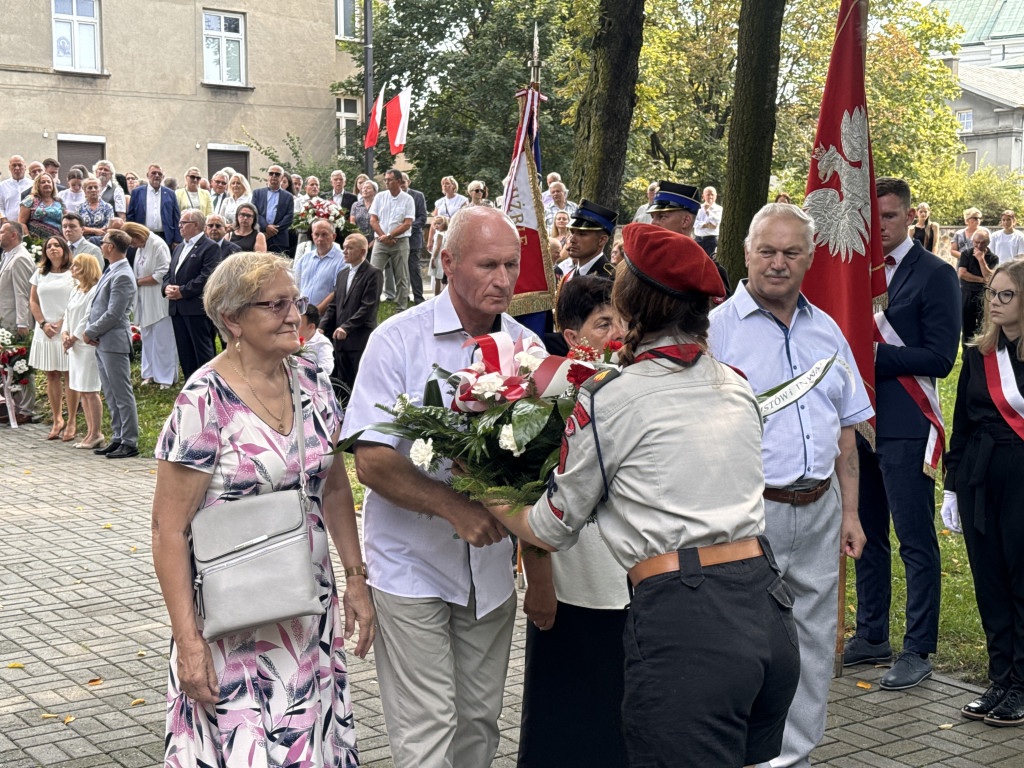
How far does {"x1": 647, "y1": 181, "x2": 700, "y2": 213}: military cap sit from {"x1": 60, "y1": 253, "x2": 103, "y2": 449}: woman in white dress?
26.2ft

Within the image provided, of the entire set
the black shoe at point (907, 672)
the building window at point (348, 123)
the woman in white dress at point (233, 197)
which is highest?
the building window at point (348, 123)

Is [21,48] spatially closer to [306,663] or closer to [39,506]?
[39,506]

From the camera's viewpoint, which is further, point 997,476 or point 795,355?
point 997,476

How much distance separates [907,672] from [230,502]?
13.2 ft

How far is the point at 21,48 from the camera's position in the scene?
32.9 metres

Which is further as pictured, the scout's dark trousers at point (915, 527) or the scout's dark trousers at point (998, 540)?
the scout's dark trousers at point (915, 527)

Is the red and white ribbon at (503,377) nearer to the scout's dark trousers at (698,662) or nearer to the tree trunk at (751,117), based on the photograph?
the scout's dark trousers at (698,662)

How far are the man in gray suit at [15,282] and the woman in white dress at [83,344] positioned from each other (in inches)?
137

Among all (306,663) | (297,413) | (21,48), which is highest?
(21,48)

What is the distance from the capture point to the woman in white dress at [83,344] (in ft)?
45.0

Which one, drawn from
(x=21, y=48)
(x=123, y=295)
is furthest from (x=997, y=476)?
(x=21, y=48)

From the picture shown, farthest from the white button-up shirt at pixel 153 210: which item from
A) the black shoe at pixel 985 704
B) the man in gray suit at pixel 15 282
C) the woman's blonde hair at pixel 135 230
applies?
the black shoe at pixel 985 704

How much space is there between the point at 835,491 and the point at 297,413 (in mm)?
2350

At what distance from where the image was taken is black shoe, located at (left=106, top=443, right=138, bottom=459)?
44.3ft
